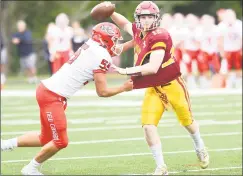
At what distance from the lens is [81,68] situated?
24.1 ft

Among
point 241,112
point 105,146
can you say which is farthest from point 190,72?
point 105,146

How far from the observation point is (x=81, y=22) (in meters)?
28.7

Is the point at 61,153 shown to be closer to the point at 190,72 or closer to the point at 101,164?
the point at 101,164

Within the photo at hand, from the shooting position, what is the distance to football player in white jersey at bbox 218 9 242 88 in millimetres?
18594

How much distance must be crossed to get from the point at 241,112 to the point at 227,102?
1.72 meters

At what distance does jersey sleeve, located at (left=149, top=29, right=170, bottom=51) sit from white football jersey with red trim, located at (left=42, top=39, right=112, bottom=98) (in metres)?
0.54

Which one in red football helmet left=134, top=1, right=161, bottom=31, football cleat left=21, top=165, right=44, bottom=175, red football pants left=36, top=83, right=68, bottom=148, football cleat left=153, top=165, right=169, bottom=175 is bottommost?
football cleat left=153, top=165, right=169, bottom=175

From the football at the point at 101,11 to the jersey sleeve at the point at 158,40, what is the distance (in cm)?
63

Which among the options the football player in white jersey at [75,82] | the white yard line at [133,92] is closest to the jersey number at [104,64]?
the football player in white jersey at [75,82]

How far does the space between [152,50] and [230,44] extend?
11.1 meters

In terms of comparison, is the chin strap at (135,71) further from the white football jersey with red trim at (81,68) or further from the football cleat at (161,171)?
the football cleat at (161,171)

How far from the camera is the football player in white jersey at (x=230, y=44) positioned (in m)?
18.6

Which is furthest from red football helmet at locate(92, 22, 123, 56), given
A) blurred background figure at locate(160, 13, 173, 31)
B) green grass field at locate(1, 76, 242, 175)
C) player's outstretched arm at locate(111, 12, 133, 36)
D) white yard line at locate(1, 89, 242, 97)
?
blurred background figure at locate(160, 13, 173, 31)

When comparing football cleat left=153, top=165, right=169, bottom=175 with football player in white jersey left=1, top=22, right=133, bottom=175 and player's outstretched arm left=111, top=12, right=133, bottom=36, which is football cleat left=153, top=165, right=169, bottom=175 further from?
player's outstretched arm left=111, top=12, right=133, bottom=36
